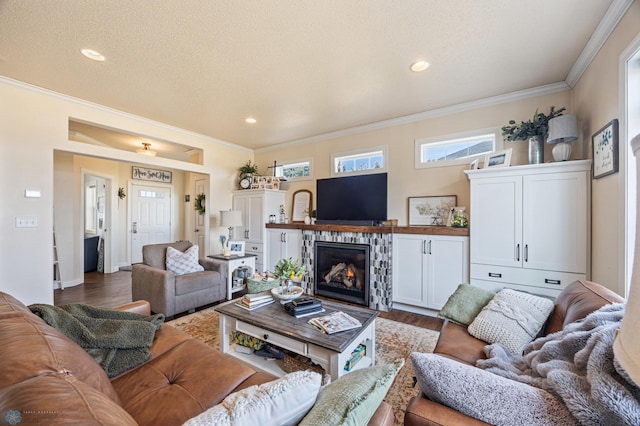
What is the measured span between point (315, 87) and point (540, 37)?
194 centimetres

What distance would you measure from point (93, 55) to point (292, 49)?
5.75 feet

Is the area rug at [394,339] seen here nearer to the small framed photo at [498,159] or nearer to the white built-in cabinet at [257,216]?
the white built-in cabinet at [257,216]

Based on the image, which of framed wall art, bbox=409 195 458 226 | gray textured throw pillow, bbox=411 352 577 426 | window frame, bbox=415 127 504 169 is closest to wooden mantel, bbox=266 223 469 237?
framed wall art, bbox=409 195 458 226

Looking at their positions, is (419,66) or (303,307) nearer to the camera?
(303,307)

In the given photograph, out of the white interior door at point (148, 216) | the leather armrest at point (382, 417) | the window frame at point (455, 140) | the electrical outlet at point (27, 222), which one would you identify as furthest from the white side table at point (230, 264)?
the white interior door at point (148, 216)

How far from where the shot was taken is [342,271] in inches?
149

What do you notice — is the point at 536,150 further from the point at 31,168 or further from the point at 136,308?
the point at 31,168

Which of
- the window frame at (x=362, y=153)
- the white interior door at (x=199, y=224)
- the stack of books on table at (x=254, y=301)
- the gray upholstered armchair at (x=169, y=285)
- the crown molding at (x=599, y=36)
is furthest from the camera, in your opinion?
the white interior door at (x=199, y=224)

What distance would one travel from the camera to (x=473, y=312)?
1830 millimetres

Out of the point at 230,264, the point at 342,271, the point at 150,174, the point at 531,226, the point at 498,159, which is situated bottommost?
the point at 342,271

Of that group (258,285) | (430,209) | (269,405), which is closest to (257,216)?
Result: (258,285)

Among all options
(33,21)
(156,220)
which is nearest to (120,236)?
(156,220)

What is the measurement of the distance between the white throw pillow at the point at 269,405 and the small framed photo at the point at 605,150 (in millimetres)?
2498

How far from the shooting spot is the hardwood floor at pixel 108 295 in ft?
9.90
